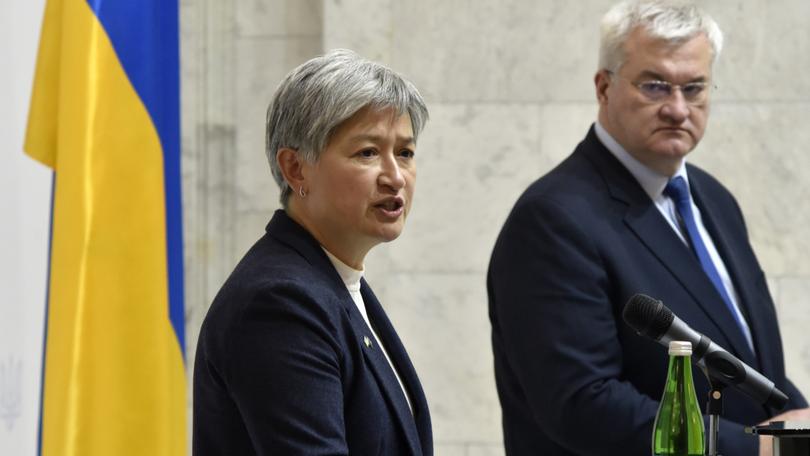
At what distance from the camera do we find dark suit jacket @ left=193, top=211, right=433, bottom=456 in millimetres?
2211

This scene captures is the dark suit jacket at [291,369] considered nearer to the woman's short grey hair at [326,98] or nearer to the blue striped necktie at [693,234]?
the woman's short grey hair at [326,98]

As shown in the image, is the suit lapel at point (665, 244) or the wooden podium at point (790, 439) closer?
the wooden podium at point (790, 439)

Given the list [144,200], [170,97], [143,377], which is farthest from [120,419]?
[170,97]

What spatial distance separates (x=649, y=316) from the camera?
7.58ft

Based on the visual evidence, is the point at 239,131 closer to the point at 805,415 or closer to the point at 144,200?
the point at 144,200

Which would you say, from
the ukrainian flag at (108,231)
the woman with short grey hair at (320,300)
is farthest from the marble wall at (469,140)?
the woman with short grey hair at (320,300)

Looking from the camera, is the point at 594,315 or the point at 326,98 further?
the point at 594,315

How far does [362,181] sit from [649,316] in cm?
59

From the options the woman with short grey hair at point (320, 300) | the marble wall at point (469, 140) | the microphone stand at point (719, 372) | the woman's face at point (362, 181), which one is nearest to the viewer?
the woman with short grey hair at point (320, 300)

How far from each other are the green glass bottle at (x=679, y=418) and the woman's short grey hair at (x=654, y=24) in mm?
1496

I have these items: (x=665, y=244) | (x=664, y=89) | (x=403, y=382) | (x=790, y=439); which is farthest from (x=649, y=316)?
(x=664, y=89)

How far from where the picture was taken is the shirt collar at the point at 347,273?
2.52m

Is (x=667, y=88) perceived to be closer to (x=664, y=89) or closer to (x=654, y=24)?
(x=664, y=89)

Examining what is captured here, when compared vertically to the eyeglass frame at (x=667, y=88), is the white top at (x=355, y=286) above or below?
below
